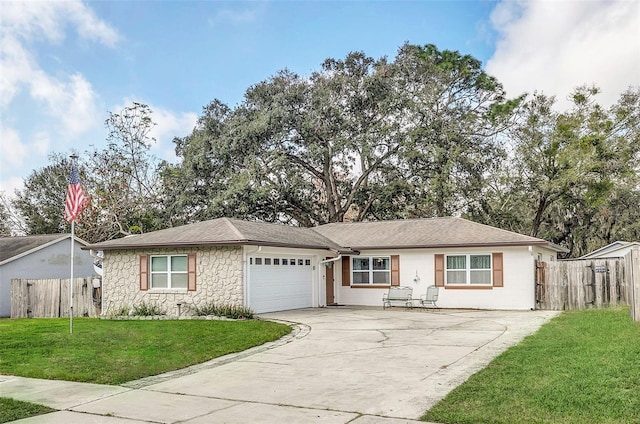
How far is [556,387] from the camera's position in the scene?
6988 millimetres

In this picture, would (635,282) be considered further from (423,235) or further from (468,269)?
(423,235)

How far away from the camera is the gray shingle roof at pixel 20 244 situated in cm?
2530

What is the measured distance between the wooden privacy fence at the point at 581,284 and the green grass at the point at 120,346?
32.6 ft

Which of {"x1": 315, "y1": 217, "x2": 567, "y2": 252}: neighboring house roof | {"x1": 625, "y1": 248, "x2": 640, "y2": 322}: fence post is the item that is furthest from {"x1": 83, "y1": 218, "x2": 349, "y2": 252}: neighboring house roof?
{"x1": 625, "y1": 248, "x2": 640, "y2": 322}: fence post

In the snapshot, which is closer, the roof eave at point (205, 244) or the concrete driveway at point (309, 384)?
the concrete driveway at point (309, 384)

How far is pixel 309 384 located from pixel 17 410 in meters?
3.71

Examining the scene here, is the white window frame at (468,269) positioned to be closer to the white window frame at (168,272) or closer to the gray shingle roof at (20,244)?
the white window frame at (168,272)

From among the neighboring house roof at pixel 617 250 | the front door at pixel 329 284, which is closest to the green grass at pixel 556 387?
the front door at pixel 329 284

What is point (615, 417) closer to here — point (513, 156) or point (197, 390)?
point (197, 390)

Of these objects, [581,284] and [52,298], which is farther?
[52,298]

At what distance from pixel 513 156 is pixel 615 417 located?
93.9 ft

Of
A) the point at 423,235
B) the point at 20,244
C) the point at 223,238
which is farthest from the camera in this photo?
the point at 20,244

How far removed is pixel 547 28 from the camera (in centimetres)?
1753

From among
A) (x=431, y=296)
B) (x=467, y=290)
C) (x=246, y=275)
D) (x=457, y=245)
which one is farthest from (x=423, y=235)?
(x=246, y=275)
